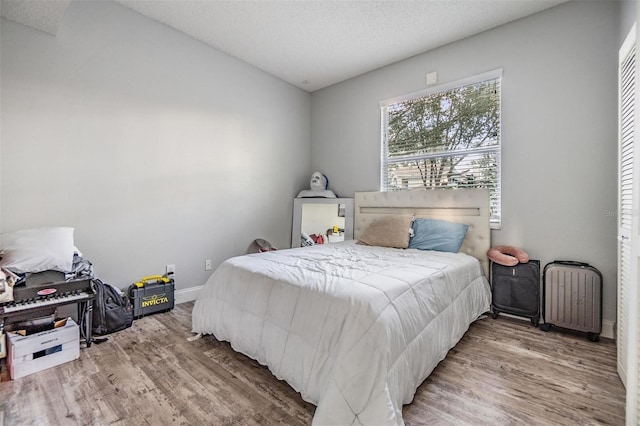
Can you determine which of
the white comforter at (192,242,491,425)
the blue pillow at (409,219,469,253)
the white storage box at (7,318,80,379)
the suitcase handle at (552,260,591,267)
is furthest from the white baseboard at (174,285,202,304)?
the suitcase handle at (552,260,591,267)

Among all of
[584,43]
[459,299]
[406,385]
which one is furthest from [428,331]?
[584,43]

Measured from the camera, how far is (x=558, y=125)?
2553mm

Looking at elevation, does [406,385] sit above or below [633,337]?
below

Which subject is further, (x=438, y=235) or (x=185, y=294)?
(x=185, y=294)

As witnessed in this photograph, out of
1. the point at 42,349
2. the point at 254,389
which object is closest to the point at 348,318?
the point at 254,389

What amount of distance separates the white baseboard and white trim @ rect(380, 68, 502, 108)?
3.19 metres

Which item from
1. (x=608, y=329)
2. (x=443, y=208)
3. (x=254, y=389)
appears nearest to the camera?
(x=254, y=389)

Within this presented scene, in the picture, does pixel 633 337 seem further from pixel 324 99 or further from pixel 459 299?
pixel 324 99

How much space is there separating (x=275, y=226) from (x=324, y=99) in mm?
2066

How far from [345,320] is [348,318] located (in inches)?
0.8

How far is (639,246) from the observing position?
48.6 inches

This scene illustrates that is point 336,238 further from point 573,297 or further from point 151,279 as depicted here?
point 573,297

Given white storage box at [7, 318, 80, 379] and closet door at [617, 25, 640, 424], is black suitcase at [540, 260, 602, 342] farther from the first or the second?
white storage box at [7, 318, 80, 379]

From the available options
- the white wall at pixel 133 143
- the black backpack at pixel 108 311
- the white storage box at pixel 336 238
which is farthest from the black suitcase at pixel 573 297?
the black backpack at pixel 108 311
